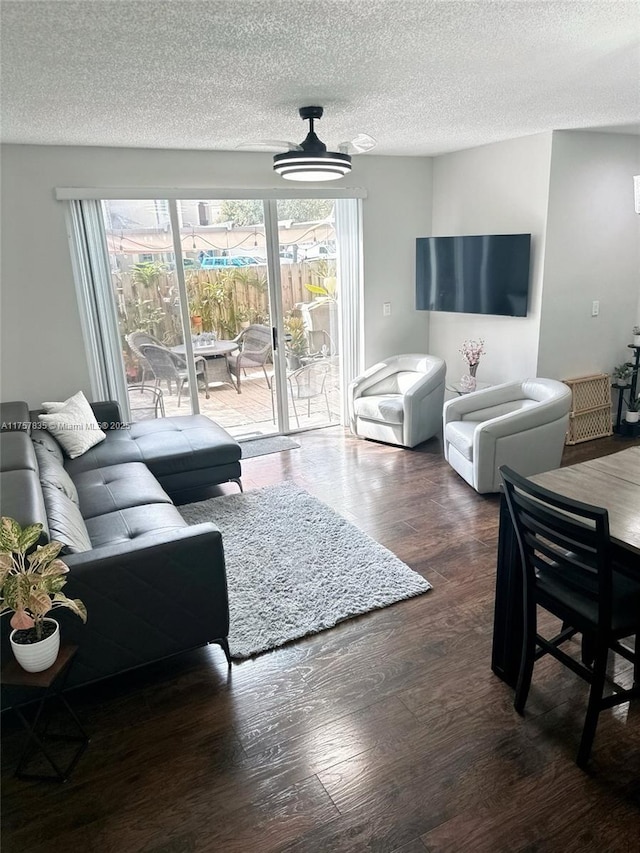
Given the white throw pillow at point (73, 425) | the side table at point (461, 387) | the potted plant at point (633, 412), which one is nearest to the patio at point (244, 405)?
the white throw pillow at point (73, 425)

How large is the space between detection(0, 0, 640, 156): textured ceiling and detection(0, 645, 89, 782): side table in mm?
2193

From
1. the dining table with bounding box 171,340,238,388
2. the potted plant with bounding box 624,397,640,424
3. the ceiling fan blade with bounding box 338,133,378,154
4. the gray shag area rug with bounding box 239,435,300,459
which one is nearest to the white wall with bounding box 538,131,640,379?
the potted plant with bounding box 624,397,640,424

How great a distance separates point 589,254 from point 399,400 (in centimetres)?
207

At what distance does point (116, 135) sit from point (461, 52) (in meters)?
2.53

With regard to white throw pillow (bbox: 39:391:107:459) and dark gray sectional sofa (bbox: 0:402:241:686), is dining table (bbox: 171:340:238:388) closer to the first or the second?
white throw pillow (bbox: 39:391:107:459)

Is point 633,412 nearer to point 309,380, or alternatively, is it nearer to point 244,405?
point 309,380

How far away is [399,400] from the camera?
523 centimetres

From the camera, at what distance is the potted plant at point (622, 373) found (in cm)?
520

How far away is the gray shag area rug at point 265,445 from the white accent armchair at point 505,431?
5.26ft

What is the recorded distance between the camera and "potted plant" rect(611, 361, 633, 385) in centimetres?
520

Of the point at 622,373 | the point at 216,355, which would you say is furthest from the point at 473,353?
the point at 216,355

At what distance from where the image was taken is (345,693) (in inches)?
94.0

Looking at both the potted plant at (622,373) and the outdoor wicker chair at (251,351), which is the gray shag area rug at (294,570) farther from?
the potted plant at (622,373)

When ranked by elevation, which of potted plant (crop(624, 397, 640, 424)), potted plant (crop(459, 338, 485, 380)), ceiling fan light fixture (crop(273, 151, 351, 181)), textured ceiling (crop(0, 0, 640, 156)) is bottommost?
potted plant (crop(624, 397, 640, 424))
